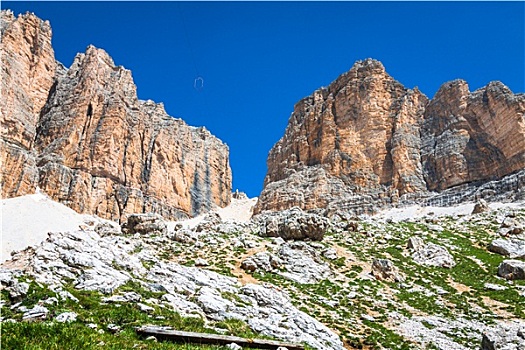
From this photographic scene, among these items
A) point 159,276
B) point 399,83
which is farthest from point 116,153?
point 159,276

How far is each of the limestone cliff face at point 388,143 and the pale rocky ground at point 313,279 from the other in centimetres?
5971

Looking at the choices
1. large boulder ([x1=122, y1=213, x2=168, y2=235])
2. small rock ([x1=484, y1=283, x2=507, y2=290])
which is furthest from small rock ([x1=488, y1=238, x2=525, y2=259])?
large boulder ([x1=122, y1=213, x2=168, y2=235])

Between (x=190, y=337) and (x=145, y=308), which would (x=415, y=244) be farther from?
(x=190, y=337)

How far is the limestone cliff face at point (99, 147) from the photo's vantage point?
9988cm

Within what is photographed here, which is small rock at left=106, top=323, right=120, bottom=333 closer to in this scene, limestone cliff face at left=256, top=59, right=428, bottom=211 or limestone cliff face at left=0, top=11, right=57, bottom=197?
limestone cliff face at left=0, top=11, right=57, bottom=197

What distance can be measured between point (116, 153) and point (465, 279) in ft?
334

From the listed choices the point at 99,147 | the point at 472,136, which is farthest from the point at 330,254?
the point at 99,147

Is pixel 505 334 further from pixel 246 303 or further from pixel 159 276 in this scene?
pixel 159 276

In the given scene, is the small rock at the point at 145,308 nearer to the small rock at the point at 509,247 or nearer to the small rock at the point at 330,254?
the small rock at the point at 330,254

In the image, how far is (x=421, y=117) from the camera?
123 metres

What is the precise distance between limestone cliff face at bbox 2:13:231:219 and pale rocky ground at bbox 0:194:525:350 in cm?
6583

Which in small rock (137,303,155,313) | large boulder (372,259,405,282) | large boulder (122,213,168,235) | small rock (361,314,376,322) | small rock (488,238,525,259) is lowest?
small rock (361,314,376,322)

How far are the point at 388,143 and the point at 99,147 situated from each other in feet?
273

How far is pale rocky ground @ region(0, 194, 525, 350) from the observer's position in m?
18.3
